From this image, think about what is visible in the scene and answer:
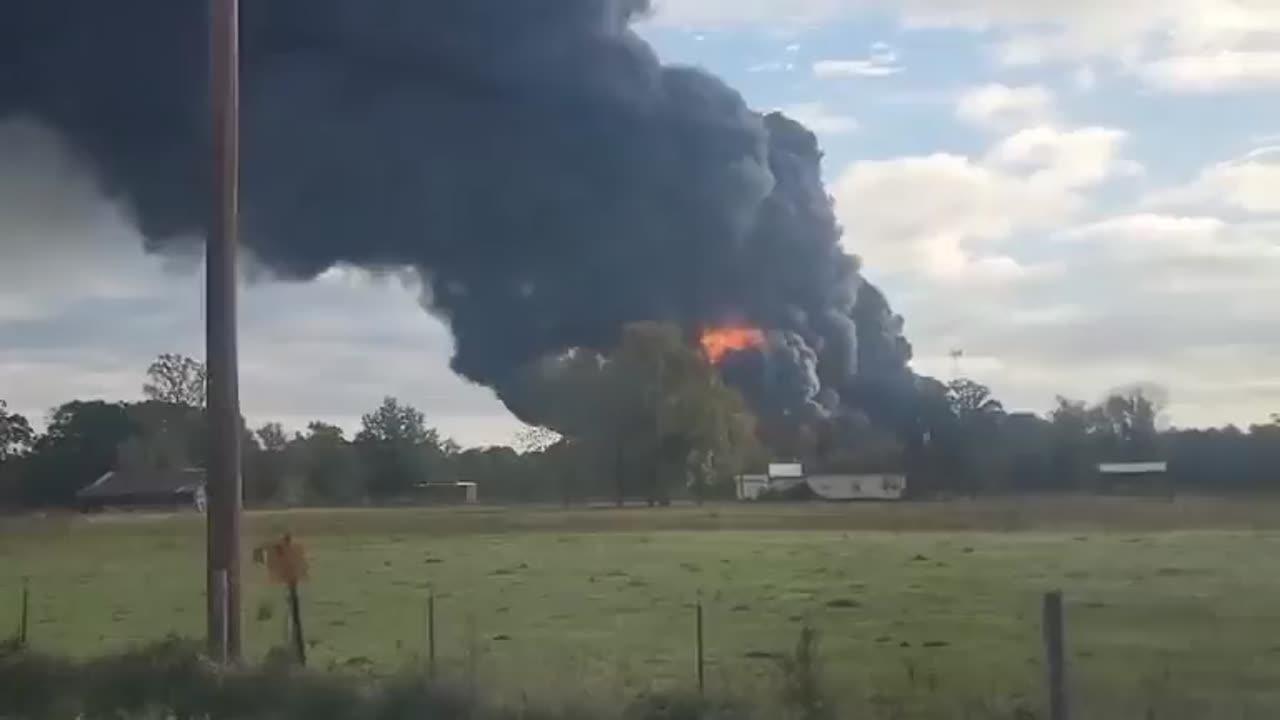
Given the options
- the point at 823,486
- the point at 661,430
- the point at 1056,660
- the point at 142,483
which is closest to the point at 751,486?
the point at 823,486

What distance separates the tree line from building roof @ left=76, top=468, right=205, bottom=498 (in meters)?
0.52

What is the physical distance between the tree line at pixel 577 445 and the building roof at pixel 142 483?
517 mm

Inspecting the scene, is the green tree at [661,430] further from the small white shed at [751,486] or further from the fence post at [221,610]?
the fence post at [221,610]

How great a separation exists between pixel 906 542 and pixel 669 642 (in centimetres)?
1049

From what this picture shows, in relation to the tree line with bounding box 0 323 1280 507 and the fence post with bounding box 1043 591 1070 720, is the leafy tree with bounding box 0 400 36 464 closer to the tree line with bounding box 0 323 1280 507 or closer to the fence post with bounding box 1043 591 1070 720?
the tree line with bounding box 0 323 1280 507

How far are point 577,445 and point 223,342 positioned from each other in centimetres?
2499

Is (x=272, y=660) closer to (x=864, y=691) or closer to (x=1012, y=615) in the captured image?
(x=864, y=691)

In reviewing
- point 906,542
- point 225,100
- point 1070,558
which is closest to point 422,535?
point 906,542

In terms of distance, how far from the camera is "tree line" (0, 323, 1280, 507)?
35281 mm

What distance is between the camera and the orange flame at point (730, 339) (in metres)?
52.6

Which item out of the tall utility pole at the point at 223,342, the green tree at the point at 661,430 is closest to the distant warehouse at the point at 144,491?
the green tree at the point at 661,430

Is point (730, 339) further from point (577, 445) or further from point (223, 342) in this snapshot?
point (223, 342)

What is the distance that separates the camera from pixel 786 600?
18.4 m

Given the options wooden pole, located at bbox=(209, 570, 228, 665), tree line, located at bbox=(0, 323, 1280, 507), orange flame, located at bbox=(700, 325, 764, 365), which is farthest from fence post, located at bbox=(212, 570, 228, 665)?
orange flame, located at bbox=(700, 325, 764, 365)
